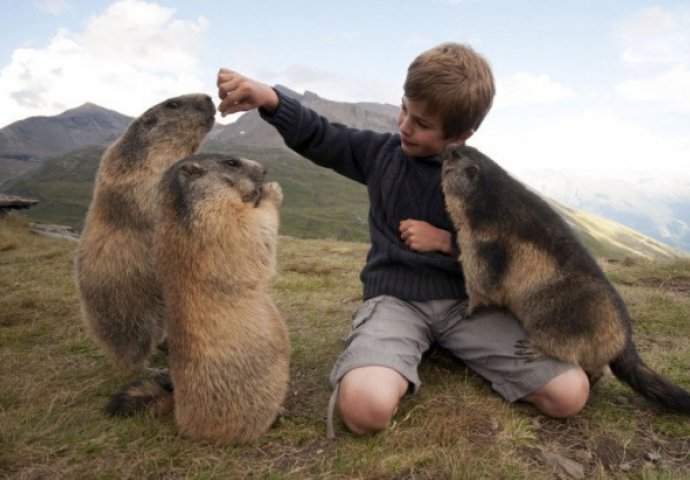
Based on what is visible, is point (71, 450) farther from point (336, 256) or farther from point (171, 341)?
point (336, 256)

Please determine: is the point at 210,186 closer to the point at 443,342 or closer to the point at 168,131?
the point at 168,131

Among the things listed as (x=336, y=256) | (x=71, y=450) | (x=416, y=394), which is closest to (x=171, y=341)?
(x=71, y=450)

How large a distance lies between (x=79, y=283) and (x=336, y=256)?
8.85 metres

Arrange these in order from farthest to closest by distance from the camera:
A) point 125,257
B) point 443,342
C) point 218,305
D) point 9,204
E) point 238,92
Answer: point 9,204
point 125,257
point 443,342
point 238,92
point 218,305

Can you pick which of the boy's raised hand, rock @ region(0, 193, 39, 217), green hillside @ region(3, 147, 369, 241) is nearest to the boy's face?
the boy's raised hand

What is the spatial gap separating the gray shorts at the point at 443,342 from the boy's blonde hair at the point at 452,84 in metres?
1.82

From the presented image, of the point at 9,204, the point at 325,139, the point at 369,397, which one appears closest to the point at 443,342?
the point at 369,397

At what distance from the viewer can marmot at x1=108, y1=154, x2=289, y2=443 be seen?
3961 mm

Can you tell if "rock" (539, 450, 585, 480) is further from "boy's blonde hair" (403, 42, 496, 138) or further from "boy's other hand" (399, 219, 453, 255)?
"boy's blonde hair" (403, 42, 496, 138)

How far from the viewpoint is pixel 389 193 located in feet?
17.4

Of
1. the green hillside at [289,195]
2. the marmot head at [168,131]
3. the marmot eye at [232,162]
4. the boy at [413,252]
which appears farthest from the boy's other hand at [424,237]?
the green hillside at [289,195]

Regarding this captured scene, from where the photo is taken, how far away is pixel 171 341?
4.08 meters

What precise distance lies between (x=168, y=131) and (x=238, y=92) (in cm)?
143

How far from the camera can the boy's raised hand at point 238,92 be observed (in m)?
4.92
